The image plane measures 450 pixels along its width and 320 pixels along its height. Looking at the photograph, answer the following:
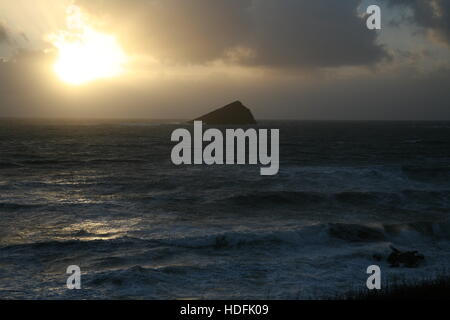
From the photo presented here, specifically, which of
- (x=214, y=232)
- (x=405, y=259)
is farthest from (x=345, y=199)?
(x=405, y=259)

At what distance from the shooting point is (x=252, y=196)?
30.2 m

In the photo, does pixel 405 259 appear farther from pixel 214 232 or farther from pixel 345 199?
pixel 345 199

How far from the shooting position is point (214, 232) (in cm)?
2031

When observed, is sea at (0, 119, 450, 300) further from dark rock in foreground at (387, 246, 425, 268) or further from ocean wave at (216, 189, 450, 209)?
dark rock in foreground at (387, 246, 425, 268)

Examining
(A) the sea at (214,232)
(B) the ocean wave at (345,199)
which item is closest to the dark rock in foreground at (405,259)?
(A) the sea at (214,232)

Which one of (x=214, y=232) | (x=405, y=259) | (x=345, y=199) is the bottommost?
(x=405, y=259)

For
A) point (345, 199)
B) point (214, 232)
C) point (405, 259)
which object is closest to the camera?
point (405, 259)

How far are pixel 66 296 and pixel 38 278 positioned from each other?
2.09 m

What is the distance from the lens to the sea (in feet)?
45.3

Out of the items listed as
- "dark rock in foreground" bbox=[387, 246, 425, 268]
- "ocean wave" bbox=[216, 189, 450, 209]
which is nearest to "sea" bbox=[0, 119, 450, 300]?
"ocean wave" bbox=[216, 189, 450, 209]

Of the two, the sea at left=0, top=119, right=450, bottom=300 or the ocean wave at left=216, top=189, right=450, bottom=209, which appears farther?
the ocean wave at left=216, top=189, right=450, bottom=209

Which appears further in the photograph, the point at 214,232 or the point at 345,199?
the point at 345,199
